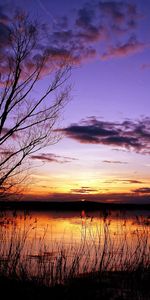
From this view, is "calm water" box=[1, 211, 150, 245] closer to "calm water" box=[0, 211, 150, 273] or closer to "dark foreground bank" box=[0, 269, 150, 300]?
"calm water" box=[0, 211, 150, 273]

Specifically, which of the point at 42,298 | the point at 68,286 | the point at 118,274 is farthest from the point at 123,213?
the point at 42,298

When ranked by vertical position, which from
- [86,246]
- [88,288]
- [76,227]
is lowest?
[88,288]

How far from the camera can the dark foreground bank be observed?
28.4 ft

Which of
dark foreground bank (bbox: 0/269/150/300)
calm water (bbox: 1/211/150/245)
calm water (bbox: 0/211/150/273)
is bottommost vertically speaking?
dark foreground bank (bbox: 0/269/150/300)

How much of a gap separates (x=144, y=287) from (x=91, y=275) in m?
1.31

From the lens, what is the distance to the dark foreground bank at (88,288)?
8.65 meters

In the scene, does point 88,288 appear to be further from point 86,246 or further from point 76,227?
point 76,227

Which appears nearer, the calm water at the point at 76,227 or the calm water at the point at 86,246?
the calm water at the point at 86,246

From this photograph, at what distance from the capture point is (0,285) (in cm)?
881

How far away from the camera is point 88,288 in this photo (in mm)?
9359

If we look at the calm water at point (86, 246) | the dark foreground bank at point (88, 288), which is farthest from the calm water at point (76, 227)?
the dark foreground bank at point (88, 288)

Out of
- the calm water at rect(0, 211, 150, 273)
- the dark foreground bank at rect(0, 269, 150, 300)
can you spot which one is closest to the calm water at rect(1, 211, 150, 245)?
the calm water at rect(0, 211, 150, 273)

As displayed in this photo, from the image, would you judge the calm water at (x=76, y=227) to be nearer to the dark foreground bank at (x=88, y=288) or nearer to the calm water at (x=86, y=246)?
the calm water at (x=86, y=246)

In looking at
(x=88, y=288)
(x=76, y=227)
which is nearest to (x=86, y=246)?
(x=88, y=288)
